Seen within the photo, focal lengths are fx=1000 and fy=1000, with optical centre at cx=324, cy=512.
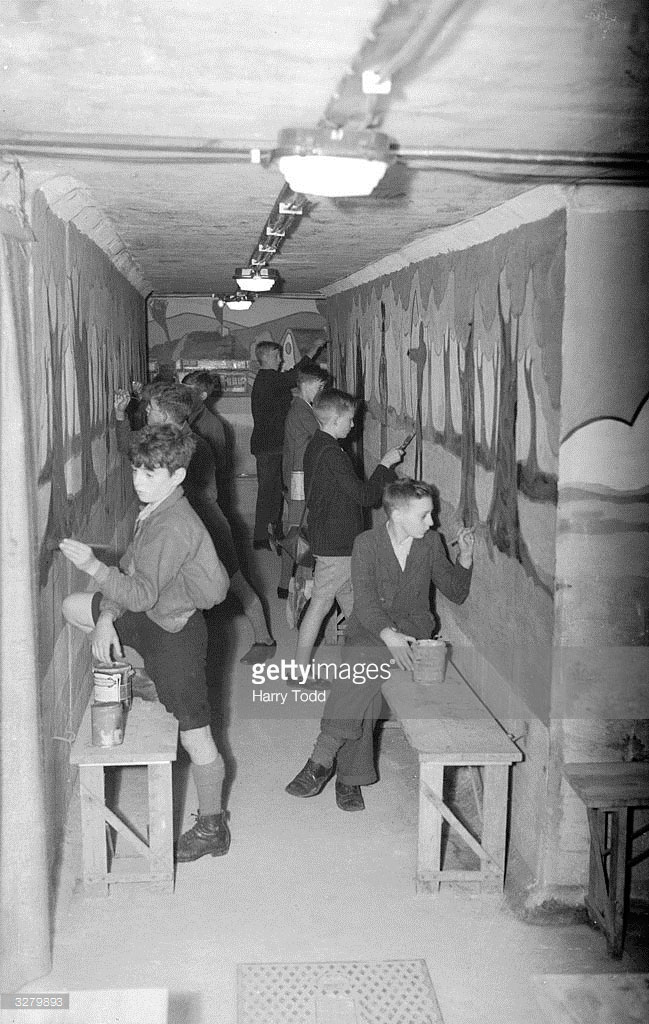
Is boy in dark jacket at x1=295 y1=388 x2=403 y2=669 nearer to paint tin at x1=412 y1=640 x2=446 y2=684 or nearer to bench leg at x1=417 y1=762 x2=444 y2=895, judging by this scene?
paint tin at x1=412 y1=640 x2=446 y2=684

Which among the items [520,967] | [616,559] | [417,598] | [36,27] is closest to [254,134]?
[36,27]

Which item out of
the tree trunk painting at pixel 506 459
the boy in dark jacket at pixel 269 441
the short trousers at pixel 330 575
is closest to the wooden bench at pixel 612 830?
the tree trunk painting at pixel 506 459

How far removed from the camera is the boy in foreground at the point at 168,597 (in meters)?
3.80

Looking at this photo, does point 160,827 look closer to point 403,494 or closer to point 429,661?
point 429,661

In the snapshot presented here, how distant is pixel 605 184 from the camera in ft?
11.1

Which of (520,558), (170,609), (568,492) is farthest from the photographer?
(520,558)

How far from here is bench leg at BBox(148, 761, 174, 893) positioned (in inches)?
152

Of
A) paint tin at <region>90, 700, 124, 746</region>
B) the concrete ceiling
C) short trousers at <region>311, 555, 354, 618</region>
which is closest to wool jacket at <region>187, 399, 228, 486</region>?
short trousers at <region>311, 555, 354, 618</region>

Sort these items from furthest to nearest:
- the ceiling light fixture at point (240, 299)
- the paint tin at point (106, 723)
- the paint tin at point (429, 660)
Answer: the ceiling light fixture at point (240, 299), the paint tin at point (429, 660), the paint tin at point (106, 723)

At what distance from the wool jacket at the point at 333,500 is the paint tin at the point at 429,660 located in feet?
3.93

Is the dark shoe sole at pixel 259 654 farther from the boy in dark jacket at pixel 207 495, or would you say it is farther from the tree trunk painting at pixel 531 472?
the tree trunk painting at pixel 531 472

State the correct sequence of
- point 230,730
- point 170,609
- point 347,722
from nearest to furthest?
point 170,609, point 347,722, point 230,730

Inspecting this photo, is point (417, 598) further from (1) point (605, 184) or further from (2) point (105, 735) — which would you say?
(1) point (605, 184)

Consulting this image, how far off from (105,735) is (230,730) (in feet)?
6.09
